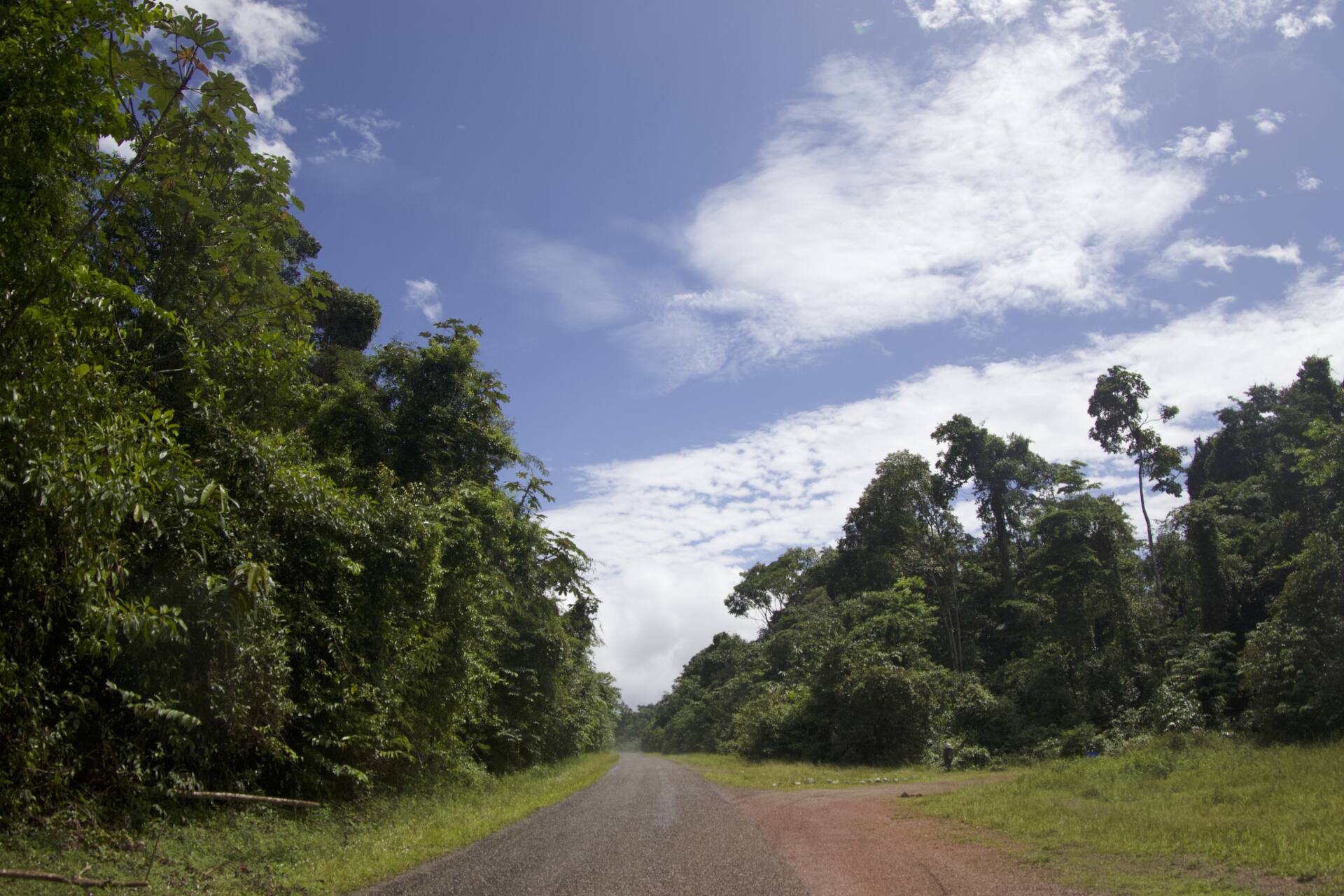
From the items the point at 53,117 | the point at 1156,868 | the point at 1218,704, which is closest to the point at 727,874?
the point at 1156,868

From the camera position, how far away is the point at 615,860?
8.63m

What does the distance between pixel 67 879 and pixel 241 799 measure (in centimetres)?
404

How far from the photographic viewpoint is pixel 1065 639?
A: 1347 inches

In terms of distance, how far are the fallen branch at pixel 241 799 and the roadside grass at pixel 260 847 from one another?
10 cm

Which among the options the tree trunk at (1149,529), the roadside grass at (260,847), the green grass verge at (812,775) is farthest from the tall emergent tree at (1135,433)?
the roadside grass at (260,847)

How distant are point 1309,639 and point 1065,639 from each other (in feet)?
48.3

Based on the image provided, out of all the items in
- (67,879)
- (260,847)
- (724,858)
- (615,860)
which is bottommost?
(724,858)

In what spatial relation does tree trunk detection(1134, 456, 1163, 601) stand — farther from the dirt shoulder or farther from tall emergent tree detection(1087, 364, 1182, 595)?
the dirt shoulder

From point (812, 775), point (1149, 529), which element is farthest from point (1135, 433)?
point (812, 775)

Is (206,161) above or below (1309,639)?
above

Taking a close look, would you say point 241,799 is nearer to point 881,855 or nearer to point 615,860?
point 615,860

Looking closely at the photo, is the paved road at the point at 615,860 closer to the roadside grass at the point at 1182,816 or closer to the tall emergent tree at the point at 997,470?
the roadside grass at the point at 1182,816

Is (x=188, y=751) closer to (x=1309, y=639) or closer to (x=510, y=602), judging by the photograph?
(x=510, y=602)

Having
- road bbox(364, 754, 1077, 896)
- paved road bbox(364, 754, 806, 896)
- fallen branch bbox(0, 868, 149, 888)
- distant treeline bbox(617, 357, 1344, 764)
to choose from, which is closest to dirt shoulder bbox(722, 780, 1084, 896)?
road bbox(364, 754, 1077, 896)
